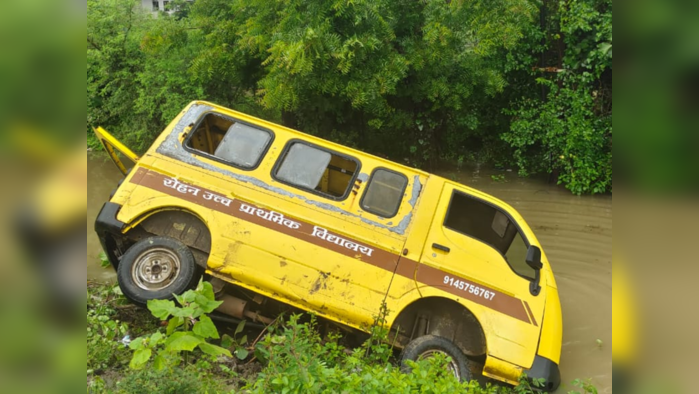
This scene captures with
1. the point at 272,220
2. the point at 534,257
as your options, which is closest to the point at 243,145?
the point at 272,220

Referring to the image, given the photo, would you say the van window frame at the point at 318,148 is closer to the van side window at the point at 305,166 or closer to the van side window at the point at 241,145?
the van side window at the point at 305,166

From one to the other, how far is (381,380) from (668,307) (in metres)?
2.53

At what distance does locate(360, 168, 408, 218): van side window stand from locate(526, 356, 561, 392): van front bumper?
2099 mm

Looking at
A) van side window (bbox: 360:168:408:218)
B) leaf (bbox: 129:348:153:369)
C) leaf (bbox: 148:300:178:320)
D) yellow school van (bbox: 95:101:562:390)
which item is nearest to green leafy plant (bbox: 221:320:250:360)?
yellow school van (bbox: 95:101:562:390)

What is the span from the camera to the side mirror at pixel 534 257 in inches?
201

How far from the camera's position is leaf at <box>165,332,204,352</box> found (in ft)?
11.3

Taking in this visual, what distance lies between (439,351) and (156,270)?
310 cm

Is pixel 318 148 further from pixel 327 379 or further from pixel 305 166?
pixel 327 379

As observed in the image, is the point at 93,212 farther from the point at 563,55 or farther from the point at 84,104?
the point at 563,55

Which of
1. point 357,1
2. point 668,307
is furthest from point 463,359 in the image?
point 357,1

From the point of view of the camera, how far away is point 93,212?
31.2ft

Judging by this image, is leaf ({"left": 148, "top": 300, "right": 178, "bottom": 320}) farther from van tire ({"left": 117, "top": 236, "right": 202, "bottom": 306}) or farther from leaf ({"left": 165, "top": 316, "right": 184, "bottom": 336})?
van tire ({"left": 117, "top": 236, "right": 202, "bottom": 306})

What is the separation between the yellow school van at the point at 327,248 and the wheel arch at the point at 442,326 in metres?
0.01

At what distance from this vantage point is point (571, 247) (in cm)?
879
